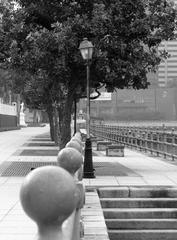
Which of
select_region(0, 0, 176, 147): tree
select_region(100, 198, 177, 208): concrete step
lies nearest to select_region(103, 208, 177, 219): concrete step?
select_region(100, 198, 177, 208): concrete step

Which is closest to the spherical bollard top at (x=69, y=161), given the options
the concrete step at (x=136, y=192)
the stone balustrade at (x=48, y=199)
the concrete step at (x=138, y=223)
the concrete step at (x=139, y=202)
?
the stone balustrade at (x=48, y=199)

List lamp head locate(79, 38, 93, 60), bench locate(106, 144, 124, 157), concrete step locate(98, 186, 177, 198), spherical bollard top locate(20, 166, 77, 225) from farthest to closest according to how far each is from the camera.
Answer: bench locate(106, 144, 124, 157), lamp head locate(79, 38, 93, 60), concrete step locate(98, 186, 177, 198), spherical bollard top locate(20, 166, 77, 225)

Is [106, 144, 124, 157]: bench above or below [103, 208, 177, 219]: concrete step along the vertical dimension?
above

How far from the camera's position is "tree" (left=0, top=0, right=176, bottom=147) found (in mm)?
17297

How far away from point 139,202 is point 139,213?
1.55ft

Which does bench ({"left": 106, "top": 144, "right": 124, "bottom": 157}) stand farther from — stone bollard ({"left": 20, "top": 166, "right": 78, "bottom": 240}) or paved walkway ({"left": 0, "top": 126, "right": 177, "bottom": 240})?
stone bollard ({"left": 20, "top": 166, "right": 78, "bottom": 240})

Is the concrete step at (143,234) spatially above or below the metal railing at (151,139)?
below

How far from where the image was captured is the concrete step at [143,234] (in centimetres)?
1080

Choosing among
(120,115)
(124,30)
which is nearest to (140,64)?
(124,30)

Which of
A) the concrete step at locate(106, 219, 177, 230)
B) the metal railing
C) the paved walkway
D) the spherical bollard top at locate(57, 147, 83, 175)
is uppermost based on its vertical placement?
the spherical bollard top at locate(57, 147, 83, 175)

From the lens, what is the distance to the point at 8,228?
27.9 ft

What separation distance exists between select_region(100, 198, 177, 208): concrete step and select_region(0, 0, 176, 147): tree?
6.43m

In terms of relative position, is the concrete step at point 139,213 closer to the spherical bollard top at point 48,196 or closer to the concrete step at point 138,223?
the concrete step at point 138,223

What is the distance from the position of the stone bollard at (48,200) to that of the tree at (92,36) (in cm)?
1451
